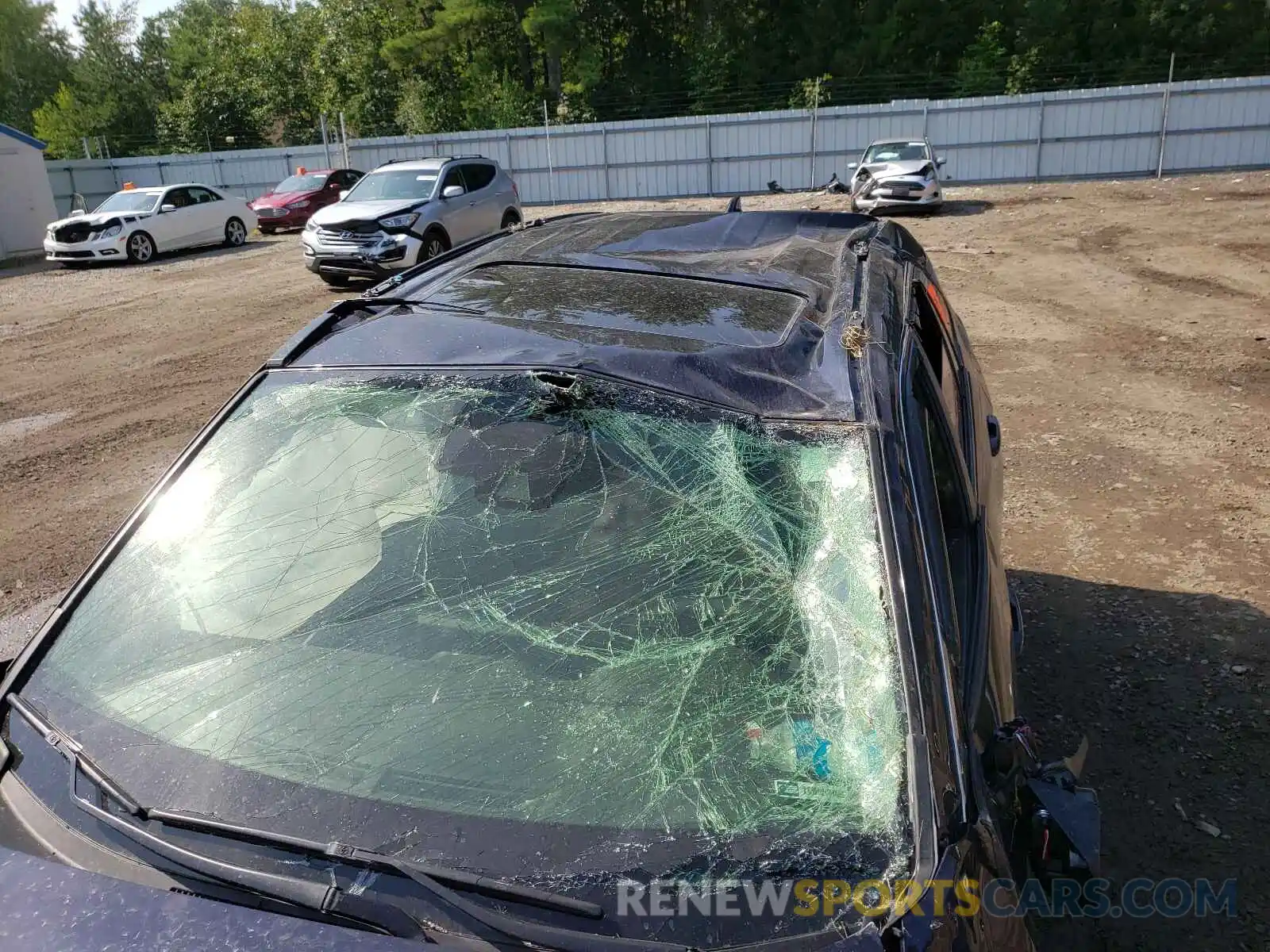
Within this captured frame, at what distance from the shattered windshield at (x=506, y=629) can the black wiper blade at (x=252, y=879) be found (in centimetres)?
5

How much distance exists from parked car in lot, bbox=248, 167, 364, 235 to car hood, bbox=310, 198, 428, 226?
960cm

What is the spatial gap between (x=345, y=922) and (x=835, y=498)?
1078 mm

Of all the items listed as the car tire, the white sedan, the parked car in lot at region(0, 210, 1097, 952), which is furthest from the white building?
the parked car in lot at region(0, 210, 1097, 952)

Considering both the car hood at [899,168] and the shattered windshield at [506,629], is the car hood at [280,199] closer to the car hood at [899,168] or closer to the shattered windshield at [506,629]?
the car hood at [899,168]

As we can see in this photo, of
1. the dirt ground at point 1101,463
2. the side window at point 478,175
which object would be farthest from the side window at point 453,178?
the dirt ground at point 1101,463

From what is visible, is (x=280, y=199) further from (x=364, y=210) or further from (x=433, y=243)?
(x=433, y=243)

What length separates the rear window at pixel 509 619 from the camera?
1545 millimetres

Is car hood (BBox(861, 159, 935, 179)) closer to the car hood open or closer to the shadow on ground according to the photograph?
the car hood open

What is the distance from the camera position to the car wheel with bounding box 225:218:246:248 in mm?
19812

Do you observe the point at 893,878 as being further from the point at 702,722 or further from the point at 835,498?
the point at 835,498

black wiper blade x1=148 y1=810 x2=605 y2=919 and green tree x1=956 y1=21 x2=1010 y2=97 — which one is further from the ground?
green tree x1=956 y1=21 x2=1010 y2=97

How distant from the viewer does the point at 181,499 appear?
2158 mm

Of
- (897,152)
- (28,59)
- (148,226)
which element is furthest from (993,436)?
(28,59)

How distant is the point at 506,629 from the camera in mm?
1818
